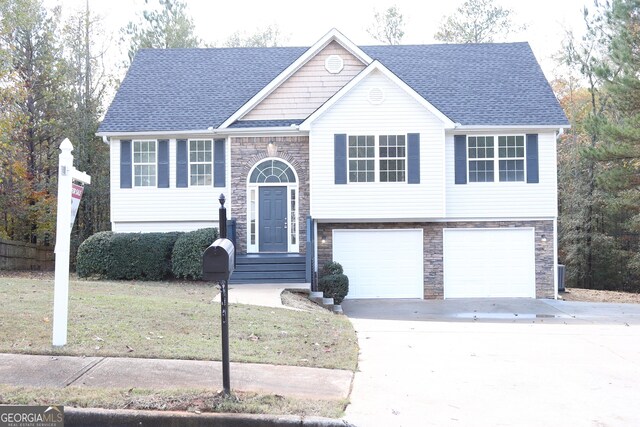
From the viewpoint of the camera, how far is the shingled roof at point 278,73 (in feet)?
69.4

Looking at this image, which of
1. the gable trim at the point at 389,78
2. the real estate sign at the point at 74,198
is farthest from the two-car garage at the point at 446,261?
the real estate sign at the point at 74,198

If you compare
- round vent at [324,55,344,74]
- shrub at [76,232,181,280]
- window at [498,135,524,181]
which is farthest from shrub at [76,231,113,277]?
window at [498,135,524,181]

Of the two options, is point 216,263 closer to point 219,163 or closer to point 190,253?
point 190,253

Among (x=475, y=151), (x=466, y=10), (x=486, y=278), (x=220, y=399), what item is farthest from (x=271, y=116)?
(x=466, y=10)

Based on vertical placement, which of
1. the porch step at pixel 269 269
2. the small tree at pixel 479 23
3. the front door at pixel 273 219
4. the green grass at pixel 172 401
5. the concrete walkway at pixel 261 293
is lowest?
the green grass at pixel 172 401

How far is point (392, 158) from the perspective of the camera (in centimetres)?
1992

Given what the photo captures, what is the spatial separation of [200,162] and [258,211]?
8.06 ft

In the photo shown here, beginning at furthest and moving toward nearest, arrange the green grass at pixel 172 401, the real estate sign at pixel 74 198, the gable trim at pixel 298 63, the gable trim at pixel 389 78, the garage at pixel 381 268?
1. the garage at pixel 381 268
2. the gable trim at pixel 298 63
3. the gable trim at pixel 389 78
4. the real estate sign at pixel 74 198
5. the green grass at pixel 172 401

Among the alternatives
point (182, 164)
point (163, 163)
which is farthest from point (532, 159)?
point (163, 163)

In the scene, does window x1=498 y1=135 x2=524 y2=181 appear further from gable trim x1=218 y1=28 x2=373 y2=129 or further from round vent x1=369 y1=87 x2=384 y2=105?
gable trim x1=218 y1=28 x2=373 y2=129

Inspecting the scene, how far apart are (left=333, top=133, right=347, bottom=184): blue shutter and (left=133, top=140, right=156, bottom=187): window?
19.3 feet

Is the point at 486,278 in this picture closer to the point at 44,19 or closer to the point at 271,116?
the point at 271,116

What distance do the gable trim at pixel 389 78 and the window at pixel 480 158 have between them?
1401 mm

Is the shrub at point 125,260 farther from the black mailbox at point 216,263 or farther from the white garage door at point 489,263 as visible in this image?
the black mailbox at point 216,263
